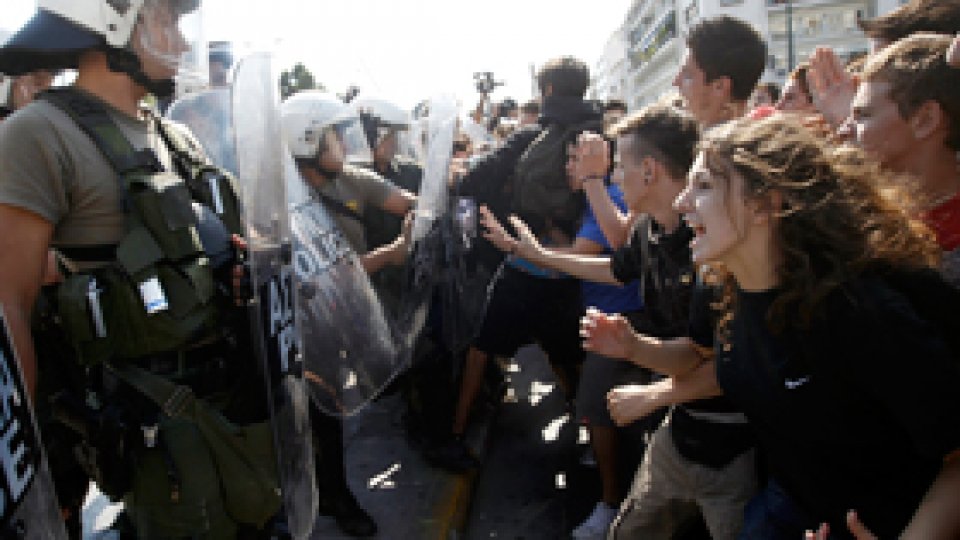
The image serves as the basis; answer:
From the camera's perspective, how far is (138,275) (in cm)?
171

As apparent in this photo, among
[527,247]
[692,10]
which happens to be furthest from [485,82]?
[692,10]

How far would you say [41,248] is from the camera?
1616 mm

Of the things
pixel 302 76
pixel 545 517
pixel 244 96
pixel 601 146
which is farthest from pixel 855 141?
pixel 302 76

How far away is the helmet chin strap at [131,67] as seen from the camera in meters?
1.85

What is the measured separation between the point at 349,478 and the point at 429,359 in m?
0.71

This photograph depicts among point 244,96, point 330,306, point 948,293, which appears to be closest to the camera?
point 948,293

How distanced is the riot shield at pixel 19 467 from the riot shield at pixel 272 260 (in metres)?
0.83

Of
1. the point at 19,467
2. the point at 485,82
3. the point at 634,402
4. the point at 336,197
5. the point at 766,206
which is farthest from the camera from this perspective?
the point at 485,82

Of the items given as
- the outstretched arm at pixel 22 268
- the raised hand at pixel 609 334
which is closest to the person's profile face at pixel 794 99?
the raised hand at pixel 609 334

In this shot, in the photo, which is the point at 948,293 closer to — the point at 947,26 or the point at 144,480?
the point at 947,26

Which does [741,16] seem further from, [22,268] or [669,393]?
[22,268]

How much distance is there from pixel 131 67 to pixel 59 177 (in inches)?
16.3

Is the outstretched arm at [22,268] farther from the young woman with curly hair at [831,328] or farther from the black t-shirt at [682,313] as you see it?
the black t-shirt at [682,313]

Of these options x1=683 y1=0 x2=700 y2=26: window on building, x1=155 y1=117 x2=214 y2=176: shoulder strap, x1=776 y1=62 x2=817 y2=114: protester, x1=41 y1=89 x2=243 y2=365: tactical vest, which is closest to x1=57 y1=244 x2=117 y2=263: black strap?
x1=41 y1=89 x2=243 y2=365: tactical vest
